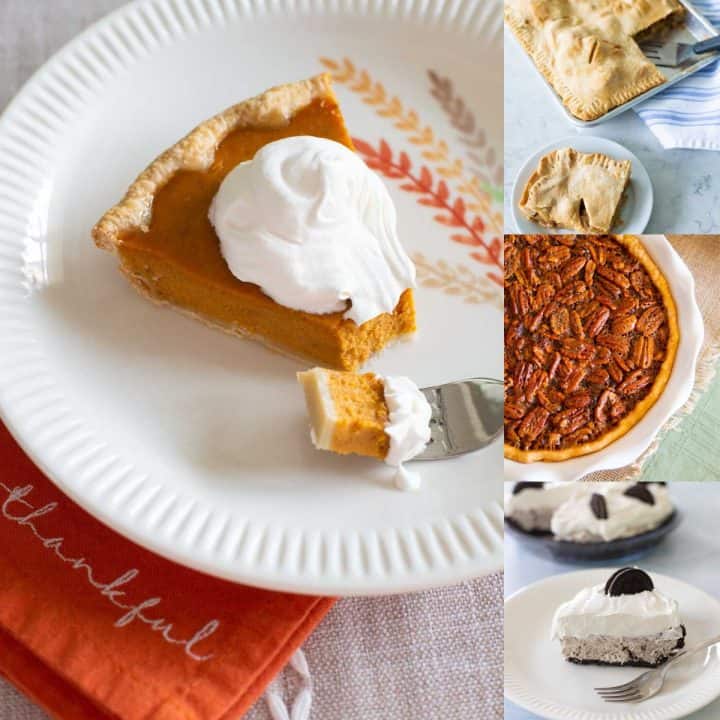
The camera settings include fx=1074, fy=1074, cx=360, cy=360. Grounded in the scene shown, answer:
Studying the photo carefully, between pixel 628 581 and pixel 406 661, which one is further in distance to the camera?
pixel 406 661

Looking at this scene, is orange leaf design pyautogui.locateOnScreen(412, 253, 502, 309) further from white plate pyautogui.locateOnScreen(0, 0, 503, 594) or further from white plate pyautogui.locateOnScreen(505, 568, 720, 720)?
white plate pyautogui.locateOnScreen(505, 568, 720, 720)

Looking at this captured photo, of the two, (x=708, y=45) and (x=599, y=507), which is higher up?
(x=708, y=45)

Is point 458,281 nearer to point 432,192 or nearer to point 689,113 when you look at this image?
point 432,192

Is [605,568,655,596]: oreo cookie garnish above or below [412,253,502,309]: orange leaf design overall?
below

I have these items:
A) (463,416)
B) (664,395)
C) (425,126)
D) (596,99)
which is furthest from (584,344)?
(425,126)

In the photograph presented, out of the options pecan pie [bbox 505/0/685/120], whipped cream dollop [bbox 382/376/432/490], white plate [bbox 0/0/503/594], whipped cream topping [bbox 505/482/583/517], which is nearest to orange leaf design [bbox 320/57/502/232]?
white plate [bbox 0/0/503/594]

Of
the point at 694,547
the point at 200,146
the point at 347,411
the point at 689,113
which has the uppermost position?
the point at 200,146

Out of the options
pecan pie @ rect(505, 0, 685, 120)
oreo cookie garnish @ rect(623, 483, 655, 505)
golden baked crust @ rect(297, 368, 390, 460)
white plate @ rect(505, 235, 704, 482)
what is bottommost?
oreo cookie garnish @ rect(623, 483, 655, 505)

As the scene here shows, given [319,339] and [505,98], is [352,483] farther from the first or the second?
[505,98]

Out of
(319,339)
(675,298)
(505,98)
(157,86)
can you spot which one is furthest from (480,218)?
(157,86)
